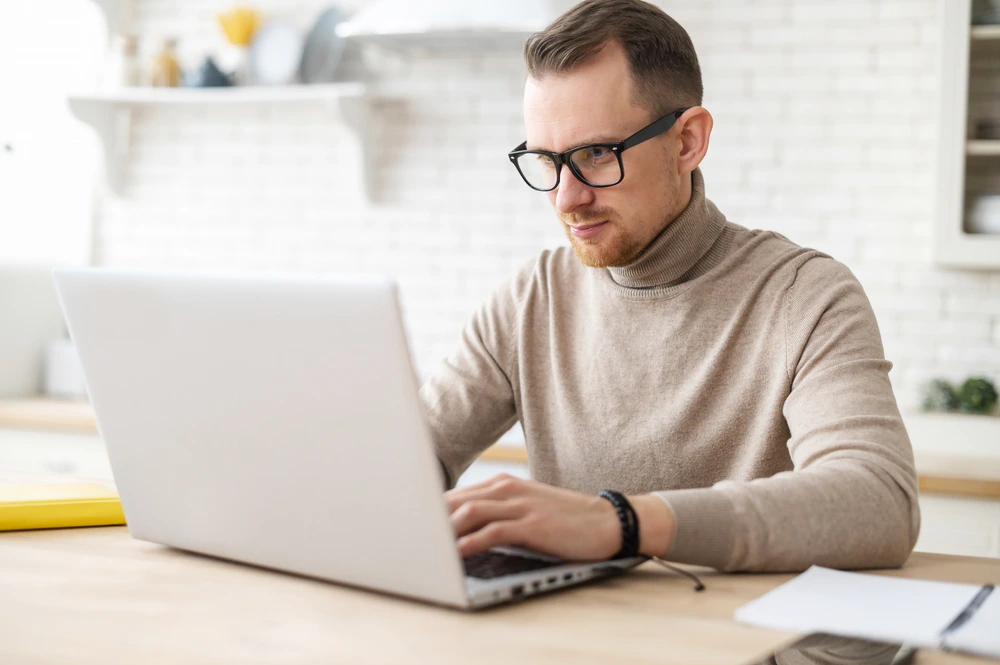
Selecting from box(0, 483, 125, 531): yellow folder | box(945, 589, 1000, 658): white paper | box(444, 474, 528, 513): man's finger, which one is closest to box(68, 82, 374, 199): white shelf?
box(0, 483, 125, 531): yellow folder

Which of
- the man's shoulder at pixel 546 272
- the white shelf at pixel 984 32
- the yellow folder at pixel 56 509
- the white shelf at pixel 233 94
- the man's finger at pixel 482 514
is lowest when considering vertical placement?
the yellow folder at pixel 56 509

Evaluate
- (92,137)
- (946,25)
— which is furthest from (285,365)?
(92,137)

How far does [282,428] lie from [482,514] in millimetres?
203

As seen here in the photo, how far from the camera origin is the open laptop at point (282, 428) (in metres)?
0.89

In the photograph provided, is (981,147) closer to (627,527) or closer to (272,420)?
(627,527)

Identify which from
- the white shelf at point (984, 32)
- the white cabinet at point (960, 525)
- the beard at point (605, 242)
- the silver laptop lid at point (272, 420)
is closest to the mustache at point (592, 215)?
the beard at point (605, 242)

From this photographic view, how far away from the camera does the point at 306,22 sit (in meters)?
3.84

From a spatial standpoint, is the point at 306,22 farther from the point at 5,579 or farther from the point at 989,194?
the point at 5,579

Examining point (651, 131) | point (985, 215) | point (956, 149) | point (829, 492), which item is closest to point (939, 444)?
point (985, 215)

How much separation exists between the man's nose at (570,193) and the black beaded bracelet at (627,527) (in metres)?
0.59

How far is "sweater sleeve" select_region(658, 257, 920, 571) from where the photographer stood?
1.09 m

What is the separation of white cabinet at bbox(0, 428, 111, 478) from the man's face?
229cm

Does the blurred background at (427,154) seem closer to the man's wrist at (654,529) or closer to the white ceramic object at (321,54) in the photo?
the white ceramic object at (321,54)

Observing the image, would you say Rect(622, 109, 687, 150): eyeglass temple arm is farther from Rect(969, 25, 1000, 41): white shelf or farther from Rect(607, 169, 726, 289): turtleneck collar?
Rect(969, 25, 1000, 41): white shelf
